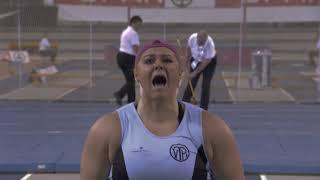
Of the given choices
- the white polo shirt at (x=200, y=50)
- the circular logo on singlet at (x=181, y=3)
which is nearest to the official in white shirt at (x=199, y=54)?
the white polo shirt at (x=200, y=50)

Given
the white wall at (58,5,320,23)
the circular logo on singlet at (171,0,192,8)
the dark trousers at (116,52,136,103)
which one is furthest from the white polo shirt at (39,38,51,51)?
the dark trousers at (116,52,136,103)

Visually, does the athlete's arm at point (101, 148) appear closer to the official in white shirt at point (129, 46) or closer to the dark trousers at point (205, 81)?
the dark trousers at point (205, 81)

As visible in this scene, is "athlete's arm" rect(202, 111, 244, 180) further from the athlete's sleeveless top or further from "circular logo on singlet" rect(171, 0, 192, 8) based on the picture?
"circular logo on singlet" rect(171, 0, 192, 8)

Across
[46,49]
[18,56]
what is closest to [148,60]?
[18,56]

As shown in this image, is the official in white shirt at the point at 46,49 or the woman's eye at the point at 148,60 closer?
the woman's eye at the point at 148,60

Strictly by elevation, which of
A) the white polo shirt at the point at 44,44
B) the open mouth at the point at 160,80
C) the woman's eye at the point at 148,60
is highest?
the woman's eye at the point at 148,60

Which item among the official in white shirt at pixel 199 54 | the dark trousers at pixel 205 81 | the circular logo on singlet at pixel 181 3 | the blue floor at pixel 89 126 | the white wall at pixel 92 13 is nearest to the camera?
the blue floor at pixel 89 126

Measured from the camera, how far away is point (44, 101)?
15656 millimetres

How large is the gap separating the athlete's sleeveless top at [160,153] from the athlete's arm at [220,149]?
0.11 ft

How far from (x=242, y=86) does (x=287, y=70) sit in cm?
237

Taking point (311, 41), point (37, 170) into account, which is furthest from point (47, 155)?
point (311, 41)

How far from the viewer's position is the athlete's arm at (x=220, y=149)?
2.89 m

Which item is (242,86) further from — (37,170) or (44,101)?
(37,170)

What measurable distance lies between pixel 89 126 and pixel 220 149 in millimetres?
9220
